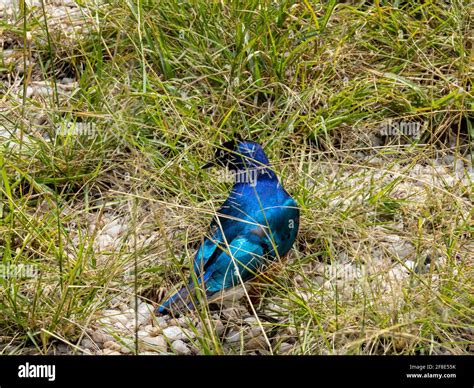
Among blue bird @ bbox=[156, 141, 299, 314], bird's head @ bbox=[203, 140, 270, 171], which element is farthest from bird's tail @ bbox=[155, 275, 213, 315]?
bird's head @ bbox=[203, 140, 270, 171]

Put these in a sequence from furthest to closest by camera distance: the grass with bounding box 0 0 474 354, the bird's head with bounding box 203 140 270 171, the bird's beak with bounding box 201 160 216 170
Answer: the bird's beak with bounding box 201 160 216 170
the bird's head with bounding box 203 140 270 171
the grass with bounding box 0 0 474 354

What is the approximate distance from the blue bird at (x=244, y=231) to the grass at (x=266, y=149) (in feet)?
0.26

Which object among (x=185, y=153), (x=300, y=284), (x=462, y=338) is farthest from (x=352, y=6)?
(x=462, y=338)

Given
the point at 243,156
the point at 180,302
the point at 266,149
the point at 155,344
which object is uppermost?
the point at 243,156

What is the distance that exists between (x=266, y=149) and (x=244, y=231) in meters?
0.62

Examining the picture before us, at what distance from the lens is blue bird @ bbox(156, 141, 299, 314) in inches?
111

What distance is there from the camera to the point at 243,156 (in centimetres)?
306

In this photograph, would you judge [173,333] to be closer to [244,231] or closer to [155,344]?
[155,344]

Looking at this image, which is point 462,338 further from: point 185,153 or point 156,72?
point 156,72

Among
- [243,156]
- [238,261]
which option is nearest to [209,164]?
[243,156]

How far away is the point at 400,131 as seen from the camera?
3.57 m

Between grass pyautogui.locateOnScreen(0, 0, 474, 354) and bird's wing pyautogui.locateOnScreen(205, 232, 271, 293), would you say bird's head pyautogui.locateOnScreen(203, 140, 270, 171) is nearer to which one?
grass pyautogui.locateOnScreen(0, 0, 474, 354)

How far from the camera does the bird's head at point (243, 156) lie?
3.08 metres

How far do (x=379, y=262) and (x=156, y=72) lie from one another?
1222mm
